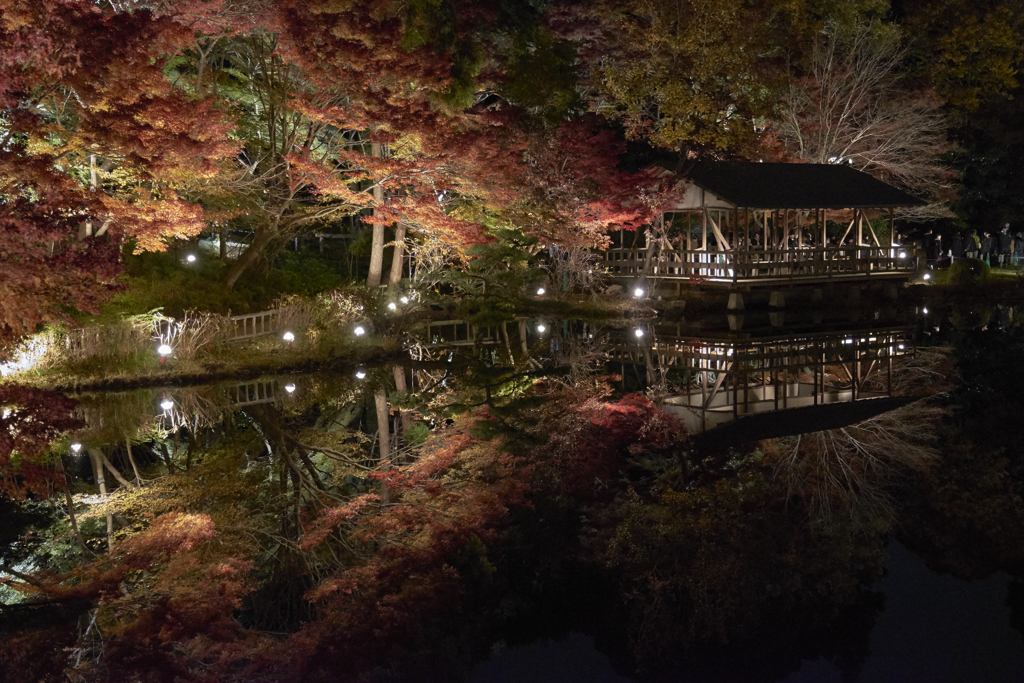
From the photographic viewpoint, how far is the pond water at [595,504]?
6.27 meters

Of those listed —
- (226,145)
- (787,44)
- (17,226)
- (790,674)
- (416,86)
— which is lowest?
(790,674)

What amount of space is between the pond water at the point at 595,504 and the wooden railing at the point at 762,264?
7127 mm

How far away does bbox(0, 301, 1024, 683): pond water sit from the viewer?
627cm

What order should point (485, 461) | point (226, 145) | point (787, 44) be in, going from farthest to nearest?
point (787, 44)
point (226, 145)
point (485, 461)

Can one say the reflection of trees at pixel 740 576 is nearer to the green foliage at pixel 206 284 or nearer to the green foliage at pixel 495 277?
the green foliage at pixel 206 284

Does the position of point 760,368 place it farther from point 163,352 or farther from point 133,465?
point 133,465

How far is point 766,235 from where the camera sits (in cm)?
2686

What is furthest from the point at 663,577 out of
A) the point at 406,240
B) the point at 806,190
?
the point at 806,190

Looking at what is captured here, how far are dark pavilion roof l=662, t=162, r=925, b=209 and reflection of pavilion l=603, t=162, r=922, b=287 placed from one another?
0.02 m

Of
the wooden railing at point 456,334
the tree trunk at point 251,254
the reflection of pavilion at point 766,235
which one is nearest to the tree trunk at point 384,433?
the wooden railing at point 456,334

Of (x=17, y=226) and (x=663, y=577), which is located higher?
(x=17, y=226)

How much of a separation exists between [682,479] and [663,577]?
271cm

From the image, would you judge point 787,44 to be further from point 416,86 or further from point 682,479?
point 682,479

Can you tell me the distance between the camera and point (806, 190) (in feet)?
80.5
